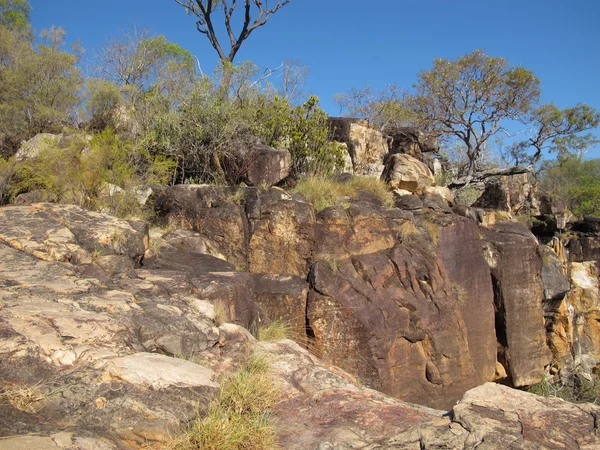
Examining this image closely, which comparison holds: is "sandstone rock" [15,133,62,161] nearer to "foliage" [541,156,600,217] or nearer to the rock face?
the rock face

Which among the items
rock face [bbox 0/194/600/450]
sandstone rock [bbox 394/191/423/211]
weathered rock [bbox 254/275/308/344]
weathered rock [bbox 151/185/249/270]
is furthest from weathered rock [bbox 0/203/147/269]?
sandstone rock [bbox 394/191/423/211]

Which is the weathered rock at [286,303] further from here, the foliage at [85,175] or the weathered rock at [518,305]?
the weathered rock at [518,305]

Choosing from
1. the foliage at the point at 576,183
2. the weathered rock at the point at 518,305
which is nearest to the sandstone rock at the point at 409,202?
the weathered rock at the point at 518,305

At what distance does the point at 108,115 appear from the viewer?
11555mm

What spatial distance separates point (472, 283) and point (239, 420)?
762cm

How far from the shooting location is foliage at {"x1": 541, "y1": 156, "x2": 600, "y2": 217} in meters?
23.4

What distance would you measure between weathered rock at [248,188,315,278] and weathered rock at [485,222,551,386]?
470 centimetres

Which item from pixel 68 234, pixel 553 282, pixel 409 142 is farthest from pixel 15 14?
pixel 553 282

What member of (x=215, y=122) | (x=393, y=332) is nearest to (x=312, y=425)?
(x=393, y=332)

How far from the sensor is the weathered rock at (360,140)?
13.4 m

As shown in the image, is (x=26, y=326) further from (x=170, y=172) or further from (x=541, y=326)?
(x=541, y=326)

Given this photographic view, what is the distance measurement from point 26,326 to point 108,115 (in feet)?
29.4

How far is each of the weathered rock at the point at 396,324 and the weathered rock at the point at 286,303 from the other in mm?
156

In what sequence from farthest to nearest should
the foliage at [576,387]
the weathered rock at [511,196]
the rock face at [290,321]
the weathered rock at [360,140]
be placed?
the weathered rock at [511,196] < the weathered rock at [360,140] < the foliage at [576,387] < the rock face at [290,321]
